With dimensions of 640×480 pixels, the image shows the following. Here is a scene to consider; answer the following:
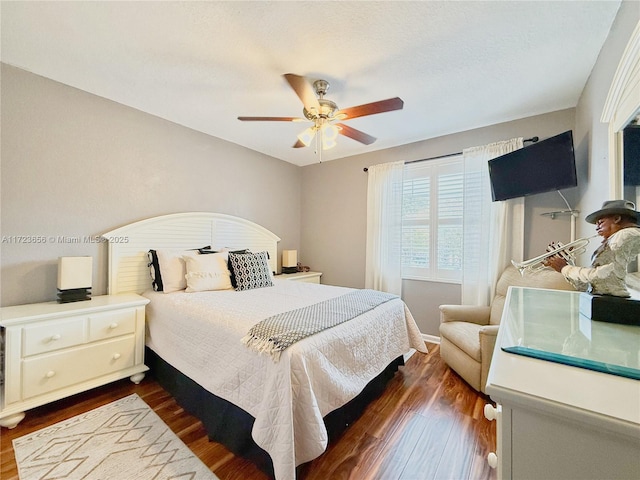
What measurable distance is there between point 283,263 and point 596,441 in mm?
3725

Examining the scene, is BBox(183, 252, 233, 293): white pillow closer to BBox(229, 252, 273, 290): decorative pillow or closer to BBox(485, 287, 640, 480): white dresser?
BBox(229, 252, 273, 290): decorative pillow

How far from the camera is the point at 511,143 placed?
2709 mm

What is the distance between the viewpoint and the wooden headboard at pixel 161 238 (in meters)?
2.48

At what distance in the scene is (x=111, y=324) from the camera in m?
2.08

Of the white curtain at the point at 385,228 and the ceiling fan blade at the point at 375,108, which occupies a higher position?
the ceiling fan blade at the point at 375,108

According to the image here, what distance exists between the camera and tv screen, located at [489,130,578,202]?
2158 mm

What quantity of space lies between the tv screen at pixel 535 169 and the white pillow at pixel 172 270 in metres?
3.19

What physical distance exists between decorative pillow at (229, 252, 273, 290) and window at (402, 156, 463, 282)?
183 cm

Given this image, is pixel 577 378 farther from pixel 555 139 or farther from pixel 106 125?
pixel 106 125

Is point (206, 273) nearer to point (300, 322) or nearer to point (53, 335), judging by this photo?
point (53, 335)

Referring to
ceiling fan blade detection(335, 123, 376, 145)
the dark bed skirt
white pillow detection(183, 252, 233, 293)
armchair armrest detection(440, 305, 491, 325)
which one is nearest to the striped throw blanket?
the dark bed skirt

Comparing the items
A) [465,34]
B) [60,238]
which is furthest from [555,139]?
[60,238]

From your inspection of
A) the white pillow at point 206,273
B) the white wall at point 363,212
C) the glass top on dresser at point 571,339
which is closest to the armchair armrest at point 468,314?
the white wall at point 363,212

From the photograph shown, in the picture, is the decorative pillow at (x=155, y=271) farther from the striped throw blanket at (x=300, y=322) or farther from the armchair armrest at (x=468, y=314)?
the armchair armrest at (x=468, y=314)
